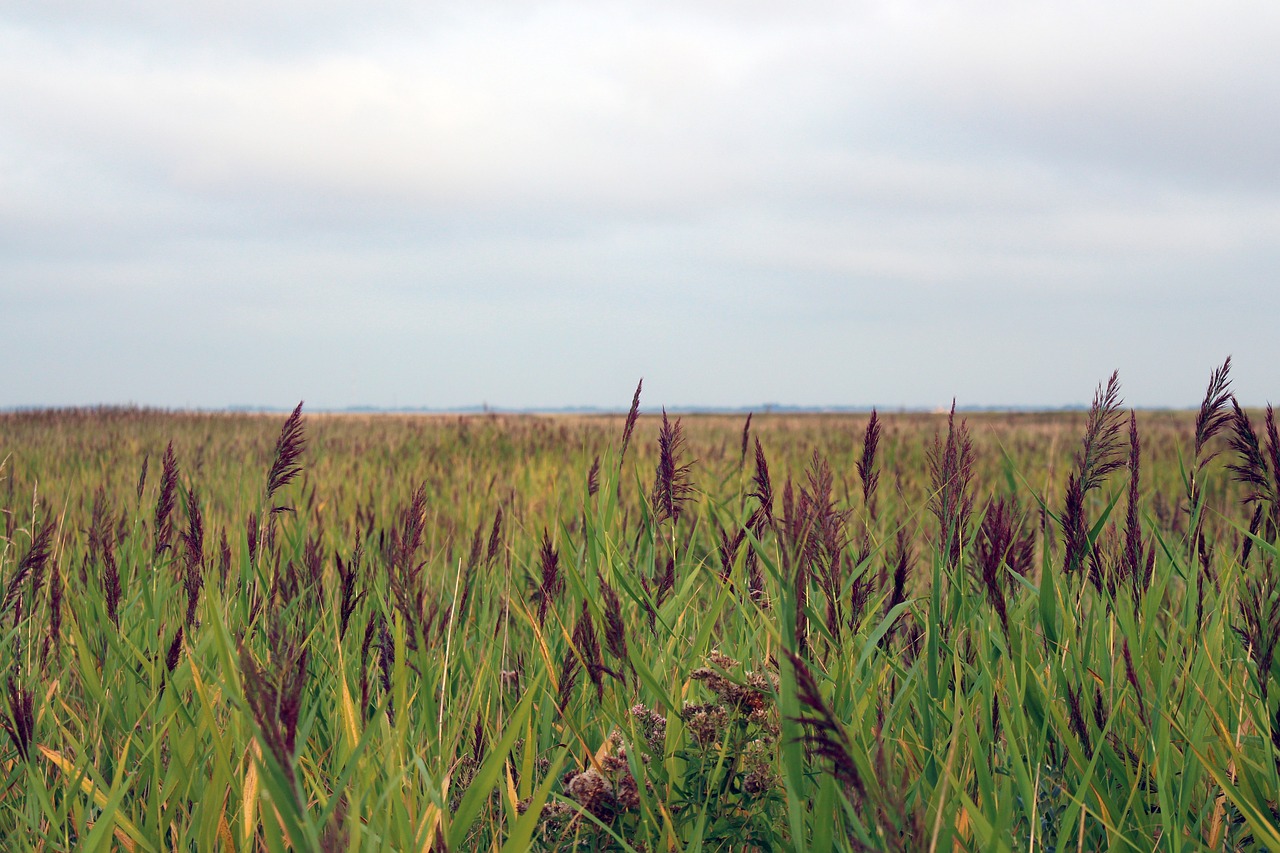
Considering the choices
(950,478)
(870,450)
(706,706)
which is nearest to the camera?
(706,706)

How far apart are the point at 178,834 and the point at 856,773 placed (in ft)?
4.36

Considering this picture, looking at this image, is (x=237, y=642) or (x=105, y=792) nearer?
(x=105, y=792)

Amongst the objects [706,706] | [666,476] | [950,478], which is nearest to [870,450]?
[950,478]

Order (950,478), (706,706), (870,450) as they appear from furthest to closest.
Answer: (870,450) → (950,478) → (706,706)

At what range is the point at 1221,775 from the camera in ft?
4.09

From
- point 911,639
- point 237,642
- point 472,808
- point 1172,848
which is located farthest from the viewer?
point 911,639

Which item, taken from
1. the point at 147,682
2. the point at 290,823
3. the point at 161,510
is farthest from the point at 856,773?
the point at 147,682

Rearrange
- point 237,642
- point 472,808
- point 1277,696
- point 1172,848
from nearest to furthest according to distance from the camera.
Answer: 1. point 472,808
2. point 1172,848
3. point 1277,696
4. point 237,642

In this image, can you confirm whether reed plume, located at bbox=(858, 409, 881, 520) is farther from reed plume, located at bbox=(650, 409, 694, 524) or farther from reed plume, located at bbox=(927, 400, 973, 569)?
reed plume, located at bbox=(650, 409, 694, 524)

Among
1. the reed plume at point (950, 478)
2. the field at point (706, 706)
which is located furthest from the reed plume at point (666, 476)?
the reed plume at point (950, 478)

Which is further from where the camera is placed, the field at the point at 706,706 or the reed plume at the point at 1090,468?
the reed plume at the point at 1090,468

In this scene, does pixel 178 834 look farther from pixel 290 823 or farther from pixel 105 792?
pixel 290 823

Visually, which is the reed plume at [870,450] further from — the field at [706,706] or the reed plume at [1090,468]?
the reed plume at [1090,468]

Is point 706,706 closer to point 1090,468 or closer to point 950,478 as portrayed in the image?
point 950,478
